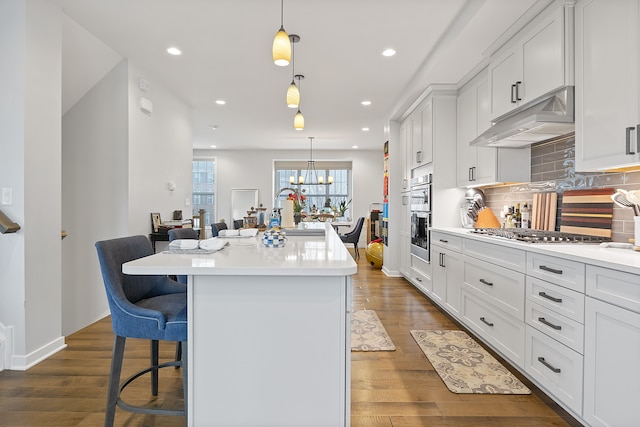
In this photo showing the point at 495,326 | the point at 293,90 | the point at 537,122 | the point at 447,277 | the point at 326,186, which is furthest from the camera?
the point at 326,186

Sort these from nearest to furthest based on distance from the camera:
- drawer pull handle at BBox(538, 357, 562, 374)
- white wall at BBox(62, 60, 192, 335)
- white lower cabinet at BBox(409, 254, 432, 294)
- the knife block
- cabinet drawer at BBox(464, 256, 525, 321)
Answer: drawer pull handle at BBox(538, 357, 562, 374)
cabinet drawer at BBox(464, 256, 525, 321)
the knife block
white wall at BBox(62, 60, 192, 335)
white lower cabinet at BBox(409, 254, 432, 294)

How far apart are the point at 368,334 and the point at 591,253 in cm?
179

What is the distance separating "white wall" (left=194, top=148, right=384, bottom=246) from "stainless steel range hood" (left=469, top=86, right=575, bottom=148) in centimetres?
641

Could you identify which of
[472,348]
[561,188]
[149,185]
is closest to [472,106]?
[561,188]

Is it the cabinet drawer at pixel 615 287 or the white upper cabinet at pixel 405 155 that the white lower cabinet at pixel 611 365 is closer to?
the cabinet drawer at pixel 615 287

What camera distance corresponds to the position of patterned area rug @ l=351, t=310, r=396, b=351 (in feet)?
8.91

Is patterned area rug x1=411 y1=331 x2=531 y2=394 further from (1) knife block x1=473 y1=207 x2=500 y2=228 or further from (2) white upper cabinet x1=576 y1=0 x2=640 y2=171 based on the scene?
(2) white upper cabinet x1=576 y1=0 x2=640 y2=171

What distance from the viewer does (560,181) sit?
2.76 meters

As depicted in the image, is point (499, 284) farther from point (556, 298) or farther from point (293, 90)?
point (293, 90)

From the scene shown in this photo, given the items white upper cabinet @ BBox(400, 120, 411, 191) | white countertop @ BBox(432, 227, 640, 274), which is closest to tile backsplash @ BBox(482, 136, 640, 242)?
→ white countertop @ BBox(432, 227, 640, 274)

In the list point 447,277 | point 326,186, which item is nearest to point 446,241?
point 447,277

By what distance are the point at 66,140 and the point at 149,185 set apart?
0.92 m

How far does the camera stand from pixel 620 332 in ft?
4.83

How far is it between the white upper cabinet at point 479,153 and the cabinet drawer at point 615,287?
1.70 m
